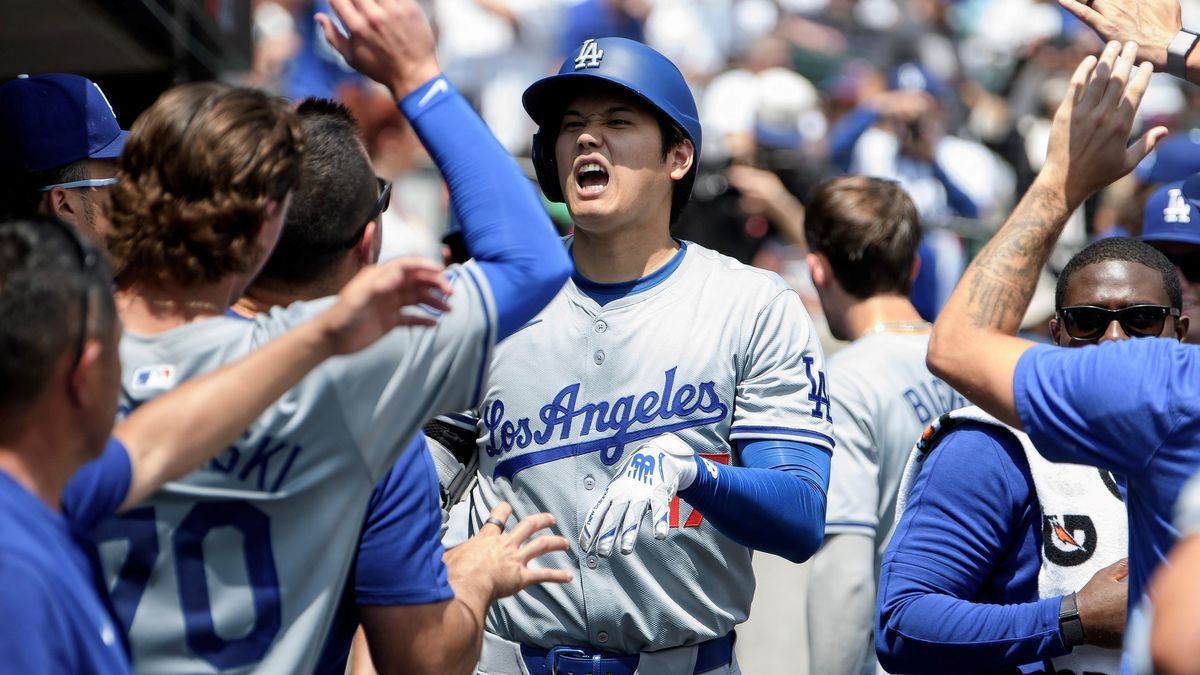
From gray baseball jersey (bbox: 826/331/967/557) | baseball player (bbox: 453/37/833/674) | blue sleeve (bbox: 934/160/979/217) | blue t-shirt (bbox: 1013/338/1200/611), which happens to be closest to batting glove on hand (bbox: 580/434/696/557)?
baseball player (bbox: 453/37/833/674)

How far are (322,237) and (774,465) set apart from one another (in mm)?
1158

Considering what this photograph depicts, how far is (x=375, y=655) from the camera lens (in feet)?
7.74

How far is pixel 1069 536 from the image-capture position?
9.95 feet

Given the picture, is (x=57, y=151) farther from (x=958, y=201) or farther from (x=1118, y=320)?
(x=958, y=201)

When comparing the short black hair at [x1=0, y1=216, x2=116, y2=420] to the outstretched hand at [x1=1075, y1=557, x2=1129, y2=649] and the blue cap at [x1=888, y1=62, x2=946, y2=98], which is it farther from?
the blue cap at [x1=888, y1=62, x2=946, y2=98]

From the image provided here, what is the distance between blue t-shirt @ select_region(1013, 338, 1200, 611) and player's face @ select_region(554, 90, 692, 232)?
120cm

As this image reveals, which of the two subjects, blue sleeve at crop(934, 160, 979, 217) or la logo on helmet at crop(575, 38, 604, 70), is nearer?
la logo on helmet at crop(575, 38, 604, 70)

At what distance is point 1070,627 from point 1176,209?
96.3 inches

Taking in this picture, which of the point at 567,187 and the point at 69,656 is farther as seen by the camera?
the point at 567,187

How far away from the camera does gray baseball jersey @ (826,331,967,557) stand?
4.34 m

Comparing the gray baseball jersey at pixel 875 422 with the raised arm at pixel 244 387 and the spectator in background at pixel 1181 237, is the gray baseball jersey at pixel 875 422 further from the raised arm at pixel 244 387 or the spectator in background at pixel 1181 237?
the raised arm at pixel 244 387

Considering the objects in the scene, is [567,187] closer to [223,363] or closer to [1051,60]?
[223,363]

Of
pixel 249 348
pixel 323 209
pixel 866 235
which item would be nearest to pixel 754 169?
pixel 866 235

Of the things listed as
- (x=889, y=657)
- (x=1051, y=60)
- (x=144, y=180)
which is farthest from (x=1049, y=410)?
(x=1051, y=60)
